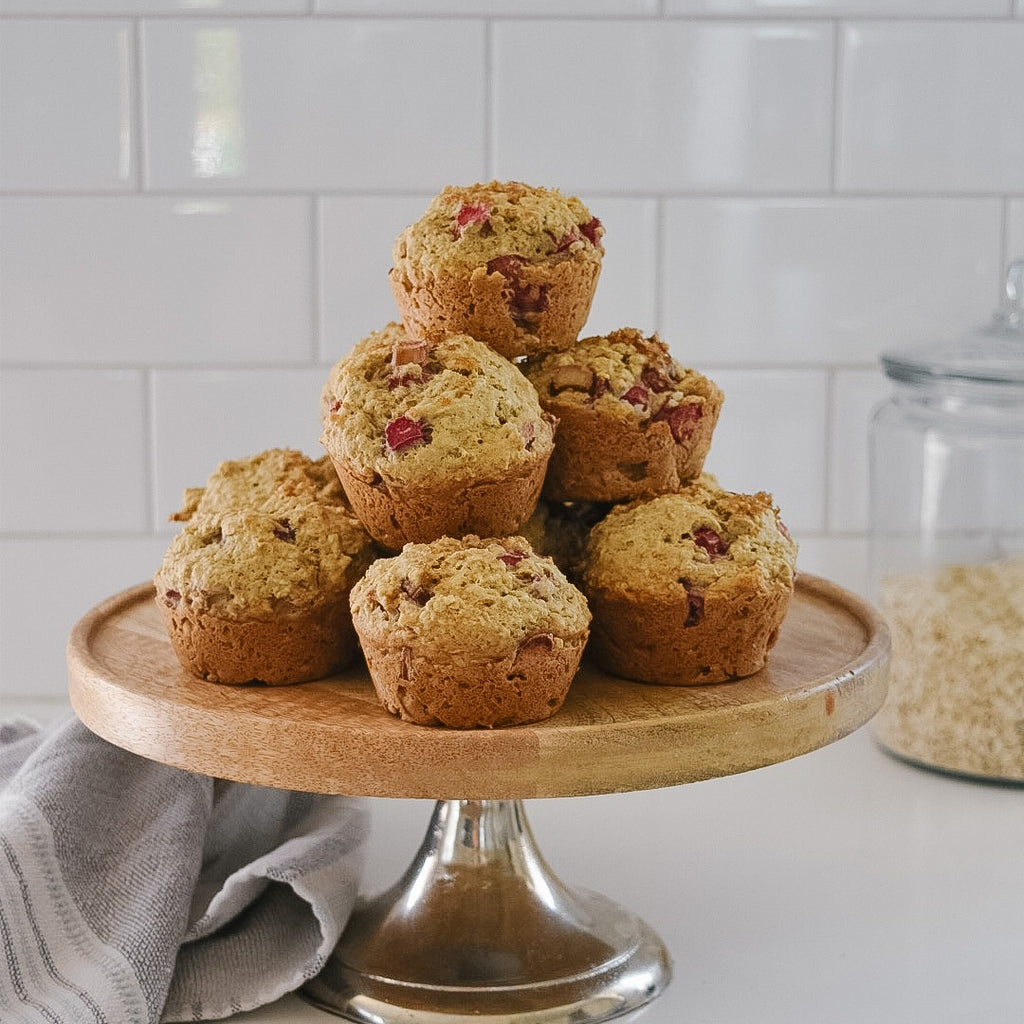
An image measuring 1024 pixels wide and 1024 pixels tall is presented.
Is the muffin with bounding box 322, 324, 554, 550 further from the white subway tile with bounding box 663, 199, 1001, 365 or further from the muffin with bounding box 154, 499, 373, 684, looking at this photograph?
the white subway tile with bounding box 663, 199, 1001, 365

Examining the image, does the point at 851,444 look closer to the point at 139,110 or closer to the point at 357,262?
the point at 357,262

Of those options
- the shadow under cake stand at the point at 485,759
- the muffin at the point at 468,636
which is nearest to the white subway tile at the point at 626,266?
the shadow under cake stand at the point at 485,759

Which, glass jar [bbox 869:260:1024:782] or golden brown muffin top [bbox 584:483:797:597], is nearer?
golden brown muffin top [bbox 584:483:797:597]

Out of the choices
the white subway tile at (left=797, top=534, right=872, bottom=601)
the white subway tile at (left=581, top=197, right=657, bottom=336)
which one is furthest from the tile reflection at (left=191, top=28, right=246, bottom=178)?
the white subway tile at (left=797, top=534, right=872, bottom=601)

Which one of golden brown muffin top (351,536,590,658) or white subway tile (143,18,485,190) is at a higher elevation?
white subway tile (143,18,485,190)

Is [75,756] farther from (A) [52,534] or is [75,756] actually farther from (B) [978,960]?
(B) [978,960]

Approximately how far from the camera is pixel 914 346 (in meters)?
1.52

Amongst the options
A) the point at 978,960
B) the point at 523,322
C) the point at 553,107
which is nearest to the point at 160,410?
the point at 553,107

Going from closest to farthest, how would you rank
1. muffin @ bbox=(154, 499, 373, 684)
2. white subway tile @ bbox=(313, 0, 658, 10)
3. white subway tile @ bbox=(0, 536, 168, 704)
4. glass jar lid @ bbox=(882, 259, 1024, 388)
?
muffin @ bbox=(154, 499, 373, 684)
glass jar lid @ bbox=(882, 259, 1024, 388)
white subway tile @ bbox=(313, 0, 658, 10)
white subway tile @ bbox=(0, 536, 168, 704)

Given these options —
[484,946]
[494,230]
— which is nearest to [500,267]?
[494,230]

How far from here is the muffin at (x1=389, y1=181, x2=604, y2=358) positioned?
88cm

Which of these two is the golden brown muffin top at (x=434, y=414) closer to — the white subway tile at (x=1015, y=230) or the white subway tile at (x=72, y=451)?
the white subway tile at (x=72, y=451)

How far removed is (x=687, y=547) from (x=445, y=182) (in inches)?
28.2

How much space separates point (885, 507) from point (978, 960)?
53 centimetres
